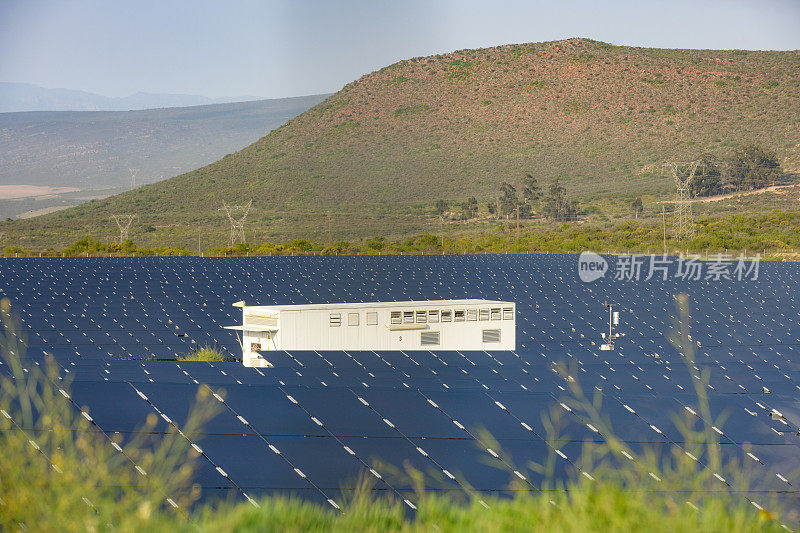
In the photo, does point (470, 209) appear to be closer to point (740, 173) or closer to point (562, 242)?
point (562, 242)

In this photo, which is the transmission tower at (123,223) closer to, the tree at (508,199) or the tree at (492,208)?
the tree at (492,208)

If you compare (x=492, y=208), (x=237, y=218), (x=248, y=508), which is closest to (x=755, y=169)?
(x=492, y=208)

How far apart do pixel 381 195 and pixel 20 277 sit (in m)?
66.3

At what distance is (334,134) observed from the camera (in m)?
137

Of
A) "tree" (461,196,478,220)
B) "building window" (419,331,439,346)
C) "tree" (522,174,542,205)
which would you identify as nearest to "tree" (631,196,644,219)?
"tree" (522,174,542,205)

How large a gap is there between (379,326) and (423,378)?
41.4 feet

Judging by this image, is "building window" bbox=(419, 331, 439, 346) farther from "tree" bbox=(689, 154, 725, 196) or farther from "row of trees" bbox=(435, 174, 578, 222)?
"tree" bbox=(689, 154, 725, 196)

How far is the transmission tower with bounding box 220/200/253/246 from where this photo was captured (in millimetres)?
101044

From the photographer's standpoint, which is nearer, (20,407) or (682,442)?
(20,407)

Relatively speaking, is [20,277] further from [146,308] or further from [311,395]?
[311,395]

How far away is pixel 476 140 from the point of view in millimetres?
135375

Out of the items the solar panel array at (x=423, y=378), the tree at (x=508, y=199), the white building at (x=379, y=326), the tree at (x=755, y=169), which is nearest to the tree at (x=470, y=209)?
the tree at (x=508, y=199)

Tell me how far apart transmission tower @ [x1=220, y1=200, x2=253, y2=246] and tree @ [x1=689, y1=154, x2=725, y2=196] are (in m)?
58.8

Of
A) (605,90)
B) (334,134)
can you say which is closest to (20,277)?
(334,134)
